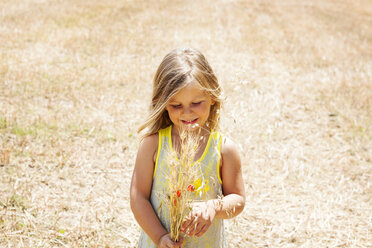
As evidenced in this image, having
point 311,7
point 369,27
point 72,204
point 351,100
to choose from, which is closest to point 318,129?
point 351,100

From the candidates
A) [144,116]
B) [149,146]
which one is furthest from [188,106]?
[144,116]

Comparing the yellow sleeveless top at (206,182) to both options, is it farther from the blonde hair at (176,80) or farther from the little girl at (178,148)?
the blonde hair at (176,80)

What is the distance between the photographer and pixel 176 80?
2242 millimetres

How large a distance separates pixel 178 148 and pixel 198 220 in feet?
1.62

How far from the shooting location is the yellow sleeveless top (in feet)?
7.28

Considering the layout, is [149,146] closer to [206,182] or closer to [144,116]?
[206,182]

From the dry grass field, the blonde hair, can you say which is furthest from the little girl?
the dry grass field

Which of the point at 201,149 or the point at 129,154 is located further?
the point at 129,154

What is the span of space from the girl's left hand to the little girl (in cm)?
16

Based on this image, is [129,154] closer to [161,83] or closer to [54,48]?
[161,83]

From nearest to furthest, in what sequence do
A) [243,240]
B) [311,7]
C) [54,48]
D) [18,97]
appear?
1. [243,240]
2. [18,97]
3. [54,48]
4. [311,7]

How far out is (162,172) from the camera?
2.23 meters

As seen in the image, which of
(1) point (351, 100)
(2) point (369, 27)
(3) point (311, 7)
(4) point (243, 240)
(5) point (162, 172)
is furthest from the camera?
(3) point (311, 7)

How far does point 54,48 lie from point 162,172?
21.7 feet
